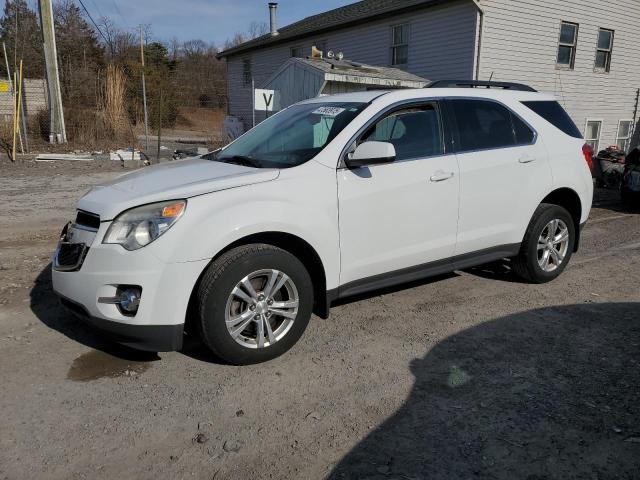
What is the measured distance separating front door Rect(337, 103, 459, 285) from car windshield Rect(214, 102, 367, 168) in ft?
0.84

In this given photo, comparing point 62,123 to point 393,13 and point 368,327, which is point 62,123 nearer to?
point 393,13

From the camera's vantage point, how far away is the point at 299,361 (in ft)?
11.5

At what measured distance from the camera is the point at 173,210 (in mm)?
3053

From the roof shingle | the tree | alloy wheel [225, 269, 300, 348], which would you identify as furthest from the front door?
the tree

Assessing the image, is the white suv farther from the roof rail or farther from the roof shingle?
the roof shingle

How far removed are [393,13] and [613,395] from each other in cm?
1501

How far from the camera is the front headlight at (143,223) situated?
3.01m

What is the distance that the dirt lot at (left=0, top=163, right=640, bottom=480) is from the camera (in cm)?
249

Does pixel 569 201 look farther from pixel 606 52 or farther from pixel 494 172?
pixel 606 52

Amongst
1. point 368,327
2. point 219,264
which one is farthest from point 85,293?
point 368,327

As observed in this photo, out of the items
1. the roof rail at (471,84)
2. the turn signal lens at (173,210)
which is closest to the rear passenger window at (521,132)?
the roof rail at (471,84)

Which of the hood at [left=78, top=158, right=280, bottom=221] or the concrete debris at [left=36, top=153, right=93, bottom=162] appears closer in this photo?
the hood at [left=78, top=158, right=280, bottom=221]

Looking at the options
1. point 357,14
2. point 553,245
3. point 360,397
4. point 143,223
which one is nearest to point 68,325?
point 143,223

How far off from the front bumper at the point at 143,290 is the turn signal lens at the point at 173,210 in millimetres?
244
